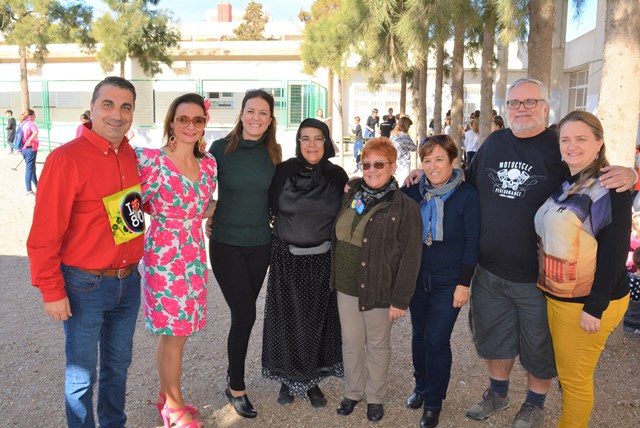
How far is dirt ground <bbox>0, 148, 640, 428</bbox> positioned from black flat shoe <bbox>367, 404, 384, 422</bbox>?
0.12ft

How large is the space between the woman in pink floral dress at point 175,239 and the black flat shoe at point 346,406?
91 centimetres

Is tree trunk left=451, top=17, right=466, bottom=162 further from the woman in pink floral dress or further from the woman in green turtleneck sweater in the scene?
the woman in pink floral dress

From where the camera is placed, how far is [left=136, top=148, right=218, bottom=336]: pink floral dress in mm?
3057

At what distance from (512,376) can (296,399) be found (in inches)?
63.2

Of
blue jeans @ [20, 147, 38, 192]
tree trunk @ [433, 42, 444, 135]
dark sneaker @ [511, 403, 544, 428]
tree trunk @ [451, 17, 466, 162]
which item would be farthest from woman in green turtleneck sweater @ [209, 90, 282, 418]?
blue jeans @ [20, 147, 38, 192]

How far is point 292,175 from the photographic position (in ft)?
11.5

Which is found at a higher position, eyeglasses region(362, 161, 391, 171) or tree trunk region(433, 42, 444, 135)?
tree trunk region(433, 42, 444, 135)

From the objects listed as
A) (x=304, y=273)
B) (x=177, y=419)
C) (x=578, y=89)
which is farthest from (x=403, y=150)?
(x=578, y=89)

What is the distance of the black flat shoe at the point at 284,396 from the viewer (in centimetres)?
369

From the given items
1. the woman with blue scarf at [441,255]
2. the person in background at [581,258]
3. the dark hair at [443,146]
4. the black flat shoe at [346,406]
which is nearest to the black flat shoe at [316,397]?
the black flat shoe at [346,406]

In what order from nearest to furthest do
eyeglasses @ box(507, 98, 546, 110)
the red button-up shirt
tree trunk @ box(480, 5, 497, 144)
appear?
the red button-up shirt
eyeglasses @ box(507, 98, 546, 110)
tree trunk @ box(480, 5, 497, 144)

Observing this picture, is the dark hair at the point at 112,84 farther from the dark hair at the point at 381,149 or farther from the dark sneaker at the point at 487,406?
the dark sneaker at the point at 487,406

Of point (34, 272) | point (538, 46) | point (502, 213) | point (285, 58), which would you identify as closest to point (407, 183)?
point (502, 213)

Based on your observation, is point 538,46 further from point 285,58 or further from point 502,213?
point 285,58
